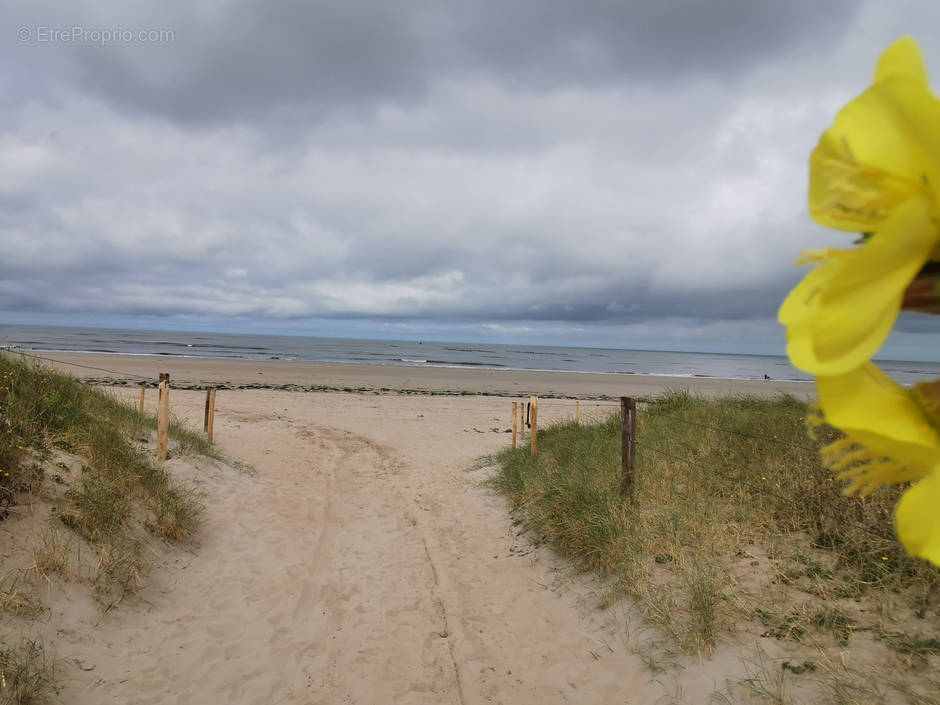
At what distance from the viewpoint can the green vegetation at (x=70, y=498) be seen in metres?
3.96

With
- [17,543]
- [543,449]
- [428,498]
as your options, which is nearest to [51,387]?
[17,543]

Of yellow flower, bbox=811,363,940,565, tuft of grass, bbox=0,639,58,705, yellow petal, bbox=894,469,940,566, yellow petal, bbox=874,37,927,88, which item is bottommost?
tuft of grass, bbox=0,639,58,705

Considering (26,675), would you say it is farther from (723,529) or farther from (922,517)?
(723,529)

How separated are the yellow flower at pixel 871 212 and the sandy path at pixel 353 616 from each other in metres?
4.24

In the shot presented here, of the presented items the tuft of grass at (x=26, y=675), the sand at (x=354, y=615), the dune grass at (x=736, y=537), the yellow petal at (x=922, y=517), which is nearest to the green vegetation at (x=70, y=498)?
the tuft of grass at (x=26, y=675)

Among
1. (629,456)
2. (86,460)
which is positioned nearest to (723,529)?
(629,456)

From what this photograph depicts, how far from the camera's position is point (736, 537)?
5.03m

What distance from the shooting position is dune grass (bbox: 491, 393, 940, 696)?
3.94 meters

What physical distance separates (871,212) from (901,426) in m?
0.15

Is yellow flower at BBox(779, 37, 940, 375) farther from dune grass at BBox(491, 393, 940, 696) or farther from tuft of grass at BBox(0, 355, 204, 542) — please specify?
tuft of grass at BBox(0, 355, 204, 542)

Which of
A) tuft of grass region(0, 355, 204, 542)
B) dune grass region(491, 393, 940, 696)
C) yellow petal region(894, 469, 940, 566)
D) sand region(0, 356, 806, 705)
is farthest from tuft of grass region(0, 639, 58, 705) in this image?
yellow petal region(894, 469, 940, 566)

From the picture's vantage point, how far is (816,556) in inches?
180

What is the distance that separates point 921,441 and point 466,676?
479cm

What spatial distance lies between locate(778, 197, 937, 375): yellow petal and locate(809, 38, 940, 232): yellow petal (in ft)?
0.13
